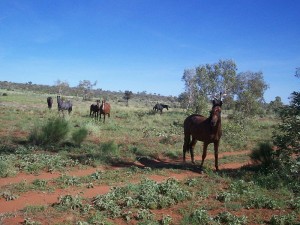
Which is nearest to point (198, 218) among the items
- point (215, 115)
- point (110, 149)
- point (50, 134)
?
point (215, 115)

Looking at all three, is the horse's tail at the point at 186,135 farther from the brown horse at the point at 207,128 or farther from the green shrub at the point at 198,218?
the green shrub at the point at 198,218

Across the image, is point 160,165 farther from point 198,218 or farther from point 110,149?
point 198,218

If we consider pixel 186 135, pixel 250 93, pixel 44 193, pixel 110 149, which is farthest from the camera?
pixel 250 93

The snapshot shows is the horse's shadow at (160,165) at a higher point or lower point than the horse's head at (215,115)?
lower

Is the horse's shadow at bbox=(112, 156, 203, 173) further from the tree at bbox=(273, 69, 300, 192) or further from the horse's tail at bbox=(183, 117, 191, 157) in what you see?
the tree at bbox=(273, 69, 300, 192)

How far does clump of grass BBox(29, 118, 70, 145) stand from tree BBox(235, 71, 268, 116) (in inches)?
827

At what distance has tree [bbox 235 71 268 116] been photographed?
3191 centimetres

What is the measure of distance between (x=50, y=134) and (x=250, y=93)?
2231 cm

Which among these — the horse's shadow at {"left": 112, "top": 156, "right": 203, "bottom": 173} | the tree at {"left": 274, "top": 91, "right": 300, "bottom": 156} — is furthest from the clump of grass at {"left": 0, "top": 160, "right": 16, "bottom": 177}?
the tree at {"left": 274, "top": 91, "right": 300, "bottom": 156}

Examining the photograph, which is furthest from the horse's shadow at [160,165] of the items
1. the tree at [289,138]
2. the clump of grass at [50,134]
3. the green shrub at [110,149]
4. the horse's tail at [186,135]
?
the clump of grass at [50,134]

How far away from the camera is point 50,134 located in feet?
51.0

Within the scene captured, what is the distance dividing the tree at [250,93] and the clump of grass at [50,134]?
2101 cm

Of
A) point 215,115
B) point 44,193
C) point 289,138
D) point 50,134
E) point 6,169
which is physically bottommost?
point 44,193

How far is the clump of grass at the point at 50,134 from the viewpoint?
15453 millimetres
